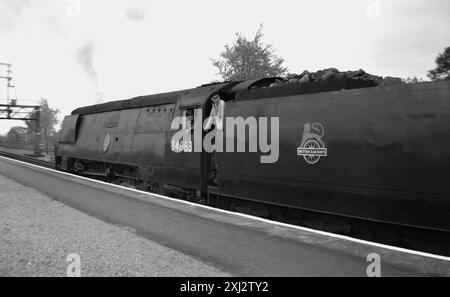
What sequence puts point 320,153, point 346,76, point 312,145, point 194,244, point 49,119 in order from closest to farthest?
point 194,244
point 320,153
point 312,145
point 346,76
point 49,119

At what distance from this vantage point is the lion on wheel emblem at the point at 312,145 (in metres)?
7.14

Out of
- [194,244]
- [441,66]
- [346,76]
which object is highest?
[441,66]

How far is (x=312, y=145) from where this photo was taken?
288 inches

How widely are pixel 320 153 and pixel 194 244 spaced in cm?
260

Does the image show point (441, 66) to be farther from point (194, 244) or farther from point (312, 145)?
point (194, 244)

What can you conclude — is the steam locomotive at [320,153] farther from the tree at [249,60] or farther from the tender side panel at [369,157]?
the tree at [249,60]

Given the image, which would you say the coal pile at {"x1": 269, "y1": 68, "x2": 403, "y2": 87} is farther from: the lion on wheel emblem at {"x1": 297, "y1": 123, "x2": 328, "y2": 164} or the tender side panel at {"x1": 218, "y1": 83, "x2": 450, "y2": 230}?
the lion on wheel emblem at {"x1": 297, "y1": 123, "x2": 328, "y2": 164}

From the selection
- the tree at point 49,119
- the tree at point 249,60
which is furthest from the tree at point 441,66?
the tree at point 49,119

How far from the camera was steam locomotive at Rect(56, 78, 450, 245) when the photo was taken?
224 inches

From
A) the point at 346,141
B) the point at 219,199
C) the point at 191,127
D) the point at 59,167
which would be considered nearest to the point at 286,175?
the point at 346,141

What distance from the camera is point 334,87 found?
24.0 feet

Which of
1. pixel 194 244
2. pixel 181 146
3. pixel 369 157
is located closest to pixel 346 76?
pixel 369 157

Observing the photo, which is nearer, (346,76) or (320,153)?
(320,153)
